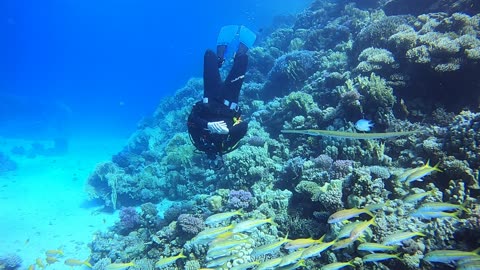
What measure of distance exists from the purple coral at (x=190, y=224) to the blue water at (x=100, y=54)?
34.2m

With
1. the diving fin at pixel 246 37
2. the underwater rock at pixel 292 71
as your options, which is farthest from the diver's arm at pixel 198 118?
the underwater rock at pixel 292 71

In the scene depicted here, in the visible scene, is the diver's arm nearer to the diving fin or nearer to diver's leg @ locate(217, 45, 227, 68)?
diver's leg @ locate(217, 45, 227, 68)

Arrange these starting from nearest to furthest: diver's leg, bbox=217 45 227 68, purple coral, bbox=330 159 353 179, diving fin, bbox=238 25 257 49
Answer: purple coral, bbox=330 159 353 179 < diver's leg, bbox=217 45 227 68 < diving fin, bbox=238 25 257 49

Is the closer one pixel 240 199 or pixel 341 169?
pixel 341 169

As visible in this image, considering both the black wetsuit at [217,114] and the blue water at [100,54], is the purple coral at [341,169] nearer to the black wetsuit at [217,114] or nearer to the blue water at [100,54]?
the black wetsuit at [217,114]

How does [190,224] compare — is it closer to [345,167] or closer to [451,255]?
[345,167]

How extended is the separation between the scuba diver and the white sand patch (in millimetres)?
7228

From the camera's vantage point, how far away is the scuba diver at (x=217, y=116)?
17.2ft

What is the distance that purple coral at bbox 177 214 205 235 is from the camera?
663 cm

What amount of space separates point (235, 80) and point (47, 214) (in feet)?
39.0

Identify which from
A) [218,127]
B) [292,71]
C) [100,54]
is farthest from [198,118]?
[100,54]

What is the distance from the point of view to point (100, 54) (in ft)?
486

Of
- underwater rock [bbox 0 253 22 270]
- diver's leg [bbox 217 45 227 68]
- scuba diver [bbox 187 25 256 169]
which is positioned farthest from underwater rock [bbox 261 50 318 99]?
underwater rock [bbox 0 253 22 270]

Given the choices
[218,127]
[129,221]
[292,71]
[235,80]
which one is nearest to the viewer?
[218,127]
